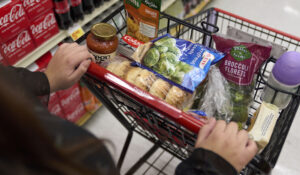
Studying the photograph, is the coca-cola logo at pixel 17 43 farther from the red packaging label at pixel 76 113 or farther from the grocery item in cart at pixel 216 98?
the grocery item in cart at pixel 216 98

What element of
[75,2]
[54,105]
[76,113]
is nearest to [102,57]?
[75,2]

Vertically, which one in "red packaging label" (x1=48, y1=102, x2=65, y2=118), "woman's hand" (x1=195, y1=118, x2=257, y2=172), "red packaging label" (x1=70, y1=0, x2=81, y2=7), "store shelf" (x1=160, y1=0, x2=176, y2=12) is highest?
"woman's hand" (x1=195, y1=118, x2=257, y2=172)

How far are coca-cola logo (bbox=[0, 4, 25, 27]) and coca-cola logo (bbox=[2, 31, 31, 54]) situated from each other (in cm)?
11

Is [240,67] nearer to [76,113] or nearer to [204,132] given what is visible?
[204,132]

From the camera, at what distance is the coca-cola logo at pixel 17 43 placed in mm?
1478

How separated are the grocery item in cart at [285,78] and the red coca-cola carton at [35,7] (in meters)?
1.08

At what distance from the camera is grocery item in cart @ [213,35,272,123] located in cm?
105

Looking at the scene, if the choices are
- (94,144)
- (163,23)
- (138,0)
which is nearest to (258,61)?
(138,0)

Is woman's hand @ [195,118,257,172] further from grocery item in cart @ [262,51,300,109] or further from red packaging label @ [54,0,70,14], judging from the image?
red packaging label @ [54,0,70,14]

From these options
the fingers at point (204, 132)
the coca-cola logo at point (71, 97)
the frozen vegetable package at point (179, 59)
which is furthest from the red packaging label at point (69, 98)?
the fingers at point (204, 132)

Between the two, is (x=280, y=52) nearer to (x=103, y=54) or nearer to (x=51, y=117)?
(x=103, y=54)

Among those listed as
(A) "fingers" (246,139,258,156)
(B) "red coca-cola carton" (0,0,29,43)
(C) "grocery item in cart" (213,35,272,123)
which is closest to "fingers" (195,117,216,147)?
(A) "fingers" (246,139,258,156)

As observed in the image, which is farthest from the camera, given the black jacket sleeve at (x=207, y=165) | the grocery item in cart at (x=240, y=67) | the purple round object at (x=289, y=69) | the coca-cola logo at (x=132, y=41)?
the coca-cola logo at (x=132, y=41)

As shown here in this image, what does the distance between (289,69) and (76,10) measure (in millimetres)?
1221
